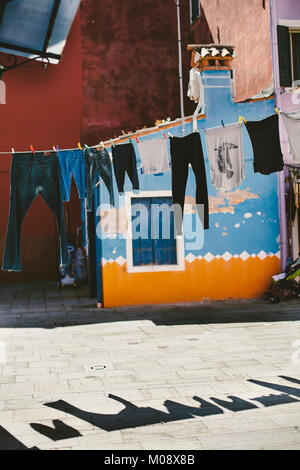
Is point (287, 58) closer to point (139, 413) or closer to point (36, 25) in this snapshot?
point (36, 25)

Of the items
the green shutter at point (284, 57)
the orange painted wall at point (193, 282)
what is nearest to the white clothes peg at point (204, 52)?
the green shutter at point (284, 57)

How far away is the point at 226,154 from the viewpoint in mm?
9766

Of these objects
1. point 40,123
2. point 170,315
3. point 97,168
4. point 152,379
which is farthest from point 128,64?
point 152,379

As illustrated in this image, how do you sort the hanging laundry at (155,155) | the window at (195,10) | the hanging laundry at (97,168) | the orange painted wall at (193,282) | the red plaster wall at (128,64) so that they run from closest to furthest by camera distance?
the hanging laundry at (155,155), the hanging laundry at (97,168), the orange painted wall at (193,282), the window at (195,10), the red plaster wall at (128,64)

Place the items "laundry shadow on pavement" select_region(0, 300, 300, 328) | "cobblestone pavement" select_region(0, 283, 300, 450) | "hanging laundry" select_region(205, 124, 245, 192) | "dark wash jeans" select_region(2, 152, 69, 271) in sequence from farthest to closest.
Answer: "dark wash jeans" select_region(2, 152, 69, 271) < "laundry shadow on pavement" select_region(0, 300, 300, 328) < "hanging laundry" select_region(205, 124, 245, 192) < "cobblestone pavement" select_region(0, 283, 300, 450)

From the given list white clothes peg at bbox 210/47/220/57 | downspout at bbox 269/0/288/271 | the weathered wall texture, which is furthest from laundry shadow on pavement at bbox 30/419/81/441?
the weathered wall texture

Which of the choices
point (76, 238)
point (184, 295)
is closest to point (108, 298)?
point (184, 295)

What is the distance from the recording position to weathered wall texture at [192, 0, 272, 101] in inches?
488

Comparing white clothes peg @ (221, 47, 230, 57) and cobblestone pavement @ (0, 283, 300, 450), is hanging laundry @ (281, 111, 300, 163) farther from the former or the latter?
white clothes peg @ (221, 47, 230, 57)

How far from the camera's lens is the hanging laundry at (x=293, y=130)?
9.19m

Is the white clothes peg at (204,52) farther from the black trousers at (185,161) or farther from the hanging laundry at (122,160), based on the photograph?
the hanging laundry at (122,160)

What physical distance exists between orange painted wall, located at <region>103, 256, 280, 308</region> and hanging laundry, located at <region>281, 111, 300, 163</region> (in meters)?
3.42

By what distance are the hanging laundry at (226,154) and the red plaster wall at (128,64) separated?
27.0 feet

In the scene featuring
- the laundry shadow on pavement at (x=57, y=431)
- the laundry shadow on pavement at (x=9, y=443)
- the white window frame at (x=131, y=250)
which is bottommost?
the laundry shadow on pavement at (x=9, y=443)
